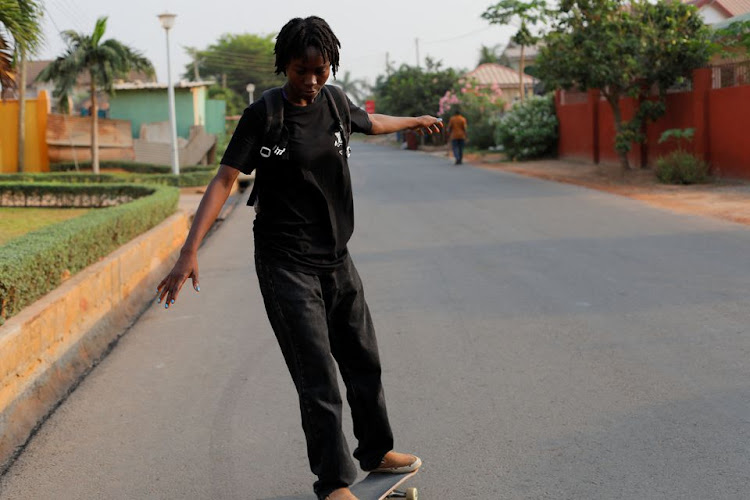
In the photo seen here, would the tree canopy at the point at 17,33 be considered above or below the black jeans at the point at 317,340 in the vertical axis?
above

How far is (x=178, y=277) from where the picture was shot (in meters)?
3.43

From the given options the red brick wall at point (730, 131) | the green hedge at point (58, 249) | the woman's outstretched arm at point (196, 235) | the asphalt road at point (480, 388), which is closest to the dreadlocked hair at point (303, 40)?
the woman's outstretched arm at point (196, 235)

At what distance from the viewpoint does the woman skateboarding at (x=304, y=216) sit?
11.3 feet

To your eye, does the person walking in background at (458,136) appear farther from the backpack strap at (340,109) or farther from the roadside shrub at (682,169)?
the backpack strap at (340,109)

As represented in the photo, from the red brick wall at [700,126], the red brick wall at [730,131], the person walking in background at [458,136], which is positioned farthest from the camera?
the person walking in background at [458,136]

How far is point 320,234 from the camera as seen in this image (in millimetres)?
3605

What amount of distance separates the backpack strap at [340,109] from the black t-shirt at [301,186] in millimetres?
21

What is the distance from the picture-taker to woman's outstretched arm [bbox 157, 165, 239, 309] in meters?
3.42

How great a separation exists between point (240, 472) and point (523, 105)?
29036 millimetres

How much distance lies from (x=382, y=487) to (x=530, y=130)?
27.9 meters

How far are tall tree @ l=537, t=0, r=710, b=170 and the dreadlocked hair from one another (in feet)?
57.1

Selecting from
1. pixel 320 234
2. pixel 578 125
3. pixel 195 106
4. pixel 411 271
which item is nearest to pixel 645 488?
pixel 320 234

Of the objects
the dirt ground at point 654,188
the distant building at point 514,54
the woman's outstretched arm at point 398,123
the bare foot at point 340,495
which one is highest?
the distant building at point 514,54

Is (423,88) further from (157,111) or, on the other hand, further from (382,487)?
(382,487)
